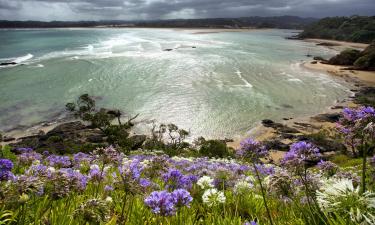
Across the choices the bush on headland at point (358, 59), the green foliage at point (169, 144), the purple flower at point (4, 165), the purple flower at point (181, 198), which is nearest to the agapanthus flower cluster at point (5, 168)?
the purple flower at point (4, 165)

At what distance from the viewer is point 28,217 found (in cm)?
415

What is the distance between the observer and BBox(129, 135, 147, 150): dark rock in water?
105ft

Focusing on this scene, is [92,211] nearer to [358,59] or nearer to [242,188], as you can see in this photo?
[242,188]

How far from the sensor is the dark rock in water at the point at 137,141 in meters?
32.0

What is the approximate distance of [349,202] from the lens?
3.19 meters

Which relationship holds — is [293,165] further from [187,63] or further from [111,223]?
[187,63]

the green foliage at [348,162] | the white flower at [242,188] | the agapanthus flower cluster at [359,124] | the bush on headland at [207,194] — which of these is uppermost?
the agapanthus flower cluster at [359,124]

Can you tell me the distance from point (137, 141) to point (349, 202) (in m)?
31.2

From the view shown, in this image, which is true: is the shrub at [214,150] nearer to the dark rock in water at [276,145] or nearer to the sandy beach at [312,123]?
the sandy beach at [312,123]

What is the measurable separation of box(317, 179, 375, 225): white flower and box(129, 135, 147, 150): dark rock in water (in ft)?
93.7

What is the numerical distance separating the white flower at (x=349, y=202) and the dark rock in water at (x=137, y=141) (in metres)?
28.6

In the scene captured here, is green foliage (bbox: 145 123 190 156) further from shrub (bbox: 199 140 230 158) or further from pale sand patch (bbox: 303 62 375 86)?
pale sand patch (bbox: 303 62 375 86)

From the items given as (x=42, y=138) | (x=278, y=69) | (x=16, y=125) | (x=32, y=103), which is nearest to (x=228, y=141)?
(x=42, y=138)

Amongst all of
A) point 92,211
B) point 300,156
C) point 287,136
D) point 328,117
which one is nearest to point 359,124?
point 300,156
